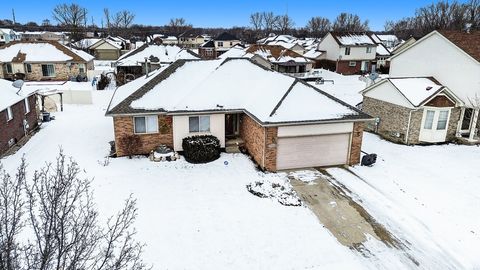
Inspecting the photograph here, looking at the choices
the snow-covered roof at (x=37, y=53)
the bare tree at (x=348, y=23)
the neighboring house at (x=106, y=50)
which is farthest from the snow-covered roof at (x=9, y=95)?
the bare tree at (x=348, y=23)

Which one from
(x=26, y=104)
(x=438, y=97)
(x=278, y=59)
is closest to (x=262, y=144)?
(x=438, y=97)

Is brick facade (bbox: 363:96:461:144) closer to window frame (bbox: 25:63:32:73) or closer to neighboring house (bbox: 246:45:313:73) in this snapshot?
neighboring house (bbox: 246:45:313:73)

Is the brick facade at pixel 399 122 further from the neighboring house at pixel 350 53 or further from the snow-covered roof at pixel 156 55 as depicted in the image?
the neighboring house at pixel 350 53

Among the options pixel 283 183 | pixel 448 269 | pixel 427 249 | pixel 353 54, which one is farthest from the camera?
pixel 353 54

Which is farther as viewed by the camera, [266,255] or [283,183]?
[283,183]

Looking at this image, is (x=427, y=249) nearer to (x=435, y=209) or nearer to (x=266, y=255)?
(x=435, y=209)

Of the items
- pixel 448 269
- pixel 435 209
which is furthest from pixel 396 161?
pixel 448 269

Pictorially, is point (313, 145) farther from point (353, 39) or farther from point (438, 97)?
point (353, 39)
